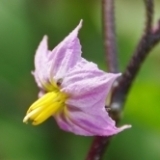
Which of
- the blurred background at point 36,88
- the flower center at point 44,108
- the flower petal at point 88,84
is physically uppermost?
the flower petal at point 88,84

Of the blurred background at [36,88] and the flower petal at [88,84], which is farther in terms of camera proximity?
the blurred background at [36,88]

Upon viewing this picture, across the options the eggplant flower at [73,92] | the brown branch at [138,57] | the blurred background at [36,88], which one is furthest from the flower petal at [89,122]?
the blurred background at [36,88]

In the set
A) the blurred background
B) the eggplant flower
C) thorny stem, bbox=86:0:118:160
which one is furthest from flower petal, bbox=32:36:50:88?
the blurred background

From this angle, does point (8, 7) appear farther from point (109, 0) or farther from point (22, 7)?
point (109, 0)

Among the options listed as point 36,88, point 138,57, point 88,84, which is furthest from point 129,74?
point 36,88

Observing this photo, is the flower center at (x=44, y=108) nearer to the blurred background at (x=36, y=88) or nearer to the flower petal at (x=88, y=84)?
the flower petal at (x=88, y=84)

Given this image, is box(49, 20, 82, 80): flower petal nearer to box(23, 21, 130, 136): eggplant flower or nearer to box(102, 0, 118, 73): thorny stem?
box(23, 21, 130, 136): eggplant flower
